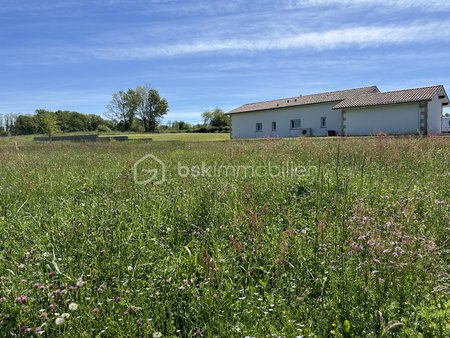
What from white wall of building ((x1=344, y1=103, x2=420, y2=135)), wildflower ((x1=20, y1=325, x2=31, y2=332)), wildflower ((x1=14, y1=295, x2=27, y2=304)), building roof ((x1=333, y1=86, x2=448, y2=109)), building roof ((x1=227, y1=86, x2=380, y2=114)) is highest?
building roof ((x1=227, y1=86, x2=380, y2=114))

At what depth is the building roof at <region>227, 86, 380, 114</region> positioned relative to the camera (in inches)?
1298

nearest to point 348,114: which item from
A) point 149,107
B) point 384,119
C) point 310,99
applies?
point 384,119

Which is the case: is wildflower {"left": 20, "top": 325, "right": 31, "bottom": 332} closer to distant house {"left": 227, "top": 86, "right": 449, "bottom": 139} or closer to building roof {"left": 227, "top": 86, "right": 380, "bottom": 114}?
distant house {"left": 227, "top": 86, "right": 449, "bottom": 139}

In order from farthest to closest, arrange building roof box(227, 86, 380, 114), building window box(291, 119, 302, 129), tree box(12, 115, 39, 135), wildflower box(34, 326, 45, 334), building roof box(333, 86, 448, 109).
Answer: tree box(12, 115, 39, 135)
building window box(291, 119, 302, 129)
building roof box(227, 86, 380, 114)
building roof box(333, 86, 448, 109)
wildflower box(34, 326, 45, 334)

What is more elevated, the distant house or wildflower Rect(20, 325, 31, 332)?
the distant house

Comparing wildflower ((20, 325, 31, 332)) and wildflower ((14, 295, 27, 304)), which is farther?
wildflower ((14, 295, 27, 304))

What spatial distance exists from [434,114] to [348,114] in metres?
7.00

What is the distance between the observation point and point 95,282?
7.86 ft

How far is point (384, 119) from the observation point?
2775 centimetres

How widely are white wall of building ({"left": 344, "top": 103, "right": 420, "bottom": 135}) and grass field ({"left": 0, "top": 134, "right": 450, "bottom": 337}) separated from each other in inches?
950

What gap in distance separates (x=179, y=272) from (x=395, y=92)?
3110 cm

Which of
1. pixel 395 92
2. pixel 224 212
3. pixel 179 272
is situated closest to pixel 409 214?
pixel 224 212

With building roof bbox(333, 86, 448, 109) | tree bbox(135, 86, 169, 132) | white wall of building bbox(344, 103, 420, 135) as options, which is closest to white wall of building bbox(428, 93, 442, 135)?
building roof bbox(333, 86, 448, 109)

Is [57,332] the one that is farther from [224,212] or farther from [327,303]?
[224,212]
